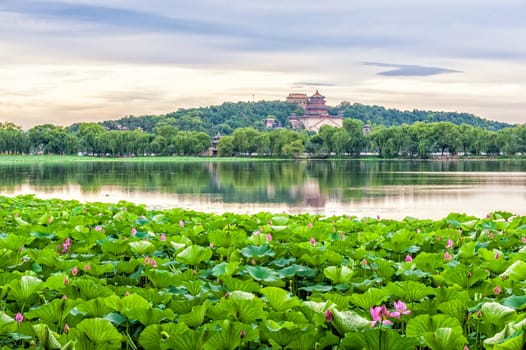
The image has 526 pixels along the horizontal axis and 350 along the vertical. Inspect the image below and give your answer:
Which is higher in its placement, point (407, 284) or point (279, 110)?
point (279, 110)

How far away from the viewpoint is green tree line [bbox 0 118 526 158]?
251 ft

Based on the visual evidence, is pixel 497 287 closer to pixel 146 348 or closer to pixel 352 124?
pixel 146 348

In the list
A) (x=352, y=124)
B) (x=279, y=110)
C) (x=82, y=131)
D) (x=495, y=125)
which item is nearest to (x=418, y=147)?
→ (x=352, y=124)

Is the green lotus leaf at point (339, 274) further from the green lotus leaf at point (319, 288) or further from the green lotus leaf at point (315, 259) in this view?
the green lotus leaf at point (315, 259)

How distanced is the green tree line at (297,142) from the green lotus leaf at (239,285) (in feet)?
246

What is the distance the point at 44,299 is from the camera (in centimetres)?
255

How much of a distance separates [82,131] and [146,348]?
335 ft

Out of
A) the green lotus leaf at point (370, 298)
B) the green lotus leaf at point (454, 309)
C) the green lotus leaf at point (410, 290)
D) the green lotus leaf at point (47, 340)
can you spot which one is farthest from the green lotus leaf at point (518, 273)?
the green lotus leaf at point (47, 340)

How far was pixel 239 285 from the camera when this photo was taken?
2502 mm

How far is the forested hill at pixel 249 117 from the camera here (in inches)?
5418

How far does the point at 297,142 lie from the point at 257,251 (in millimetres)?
78943

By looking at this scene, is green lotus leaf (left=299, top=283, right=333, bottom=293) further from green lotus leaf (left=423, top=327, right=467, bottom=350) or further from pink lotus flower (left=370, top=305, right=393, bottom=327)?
green lotus leaf (left=423, top=327, right=467, bottom=350)

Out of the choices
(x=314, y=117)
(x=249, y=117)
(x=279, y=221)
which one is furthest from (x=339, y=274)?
(x=249, y=117)

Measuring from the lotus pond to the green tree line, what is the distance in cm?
7382
